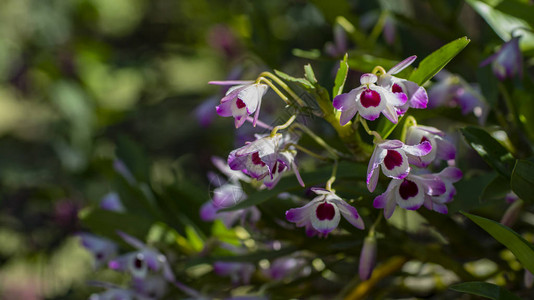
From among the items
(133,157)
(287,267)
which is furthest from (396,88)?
(133,157)

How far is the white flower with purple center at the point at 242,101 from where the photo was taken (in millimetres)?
366

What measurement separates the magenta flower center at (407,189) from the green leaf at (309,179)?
0.03 metres

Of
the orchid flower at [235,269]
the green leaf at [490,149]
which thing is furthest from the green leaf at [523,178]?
the orchid flower at [235,269]

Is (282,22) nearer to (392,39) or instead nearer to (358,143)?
(392,39)

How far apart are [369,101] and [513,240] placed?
0.13 metres

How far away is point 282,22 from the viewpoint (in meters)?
1.28

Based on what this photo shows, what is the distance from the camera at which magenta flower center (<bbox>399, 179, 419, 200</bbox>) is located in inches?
14.8

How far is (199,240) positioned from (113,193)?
131 mm

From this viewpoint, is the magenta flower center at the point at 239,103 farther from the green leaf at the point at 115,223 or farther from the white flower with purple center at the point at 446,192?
the green leaf at the point at 115,223

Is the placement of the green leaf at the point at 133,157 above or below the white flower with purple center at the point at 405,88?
below

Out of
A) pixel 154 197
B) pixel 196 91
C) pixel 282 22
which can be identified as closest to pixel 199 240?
pixel 154 197

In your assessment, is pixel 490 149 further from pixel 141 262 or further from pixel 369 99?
pixel 141 262

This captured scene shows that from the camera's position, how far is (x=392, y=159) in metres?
0.36

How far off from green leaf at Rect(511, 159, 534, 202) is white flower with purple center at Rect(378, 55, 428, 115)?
79mm
